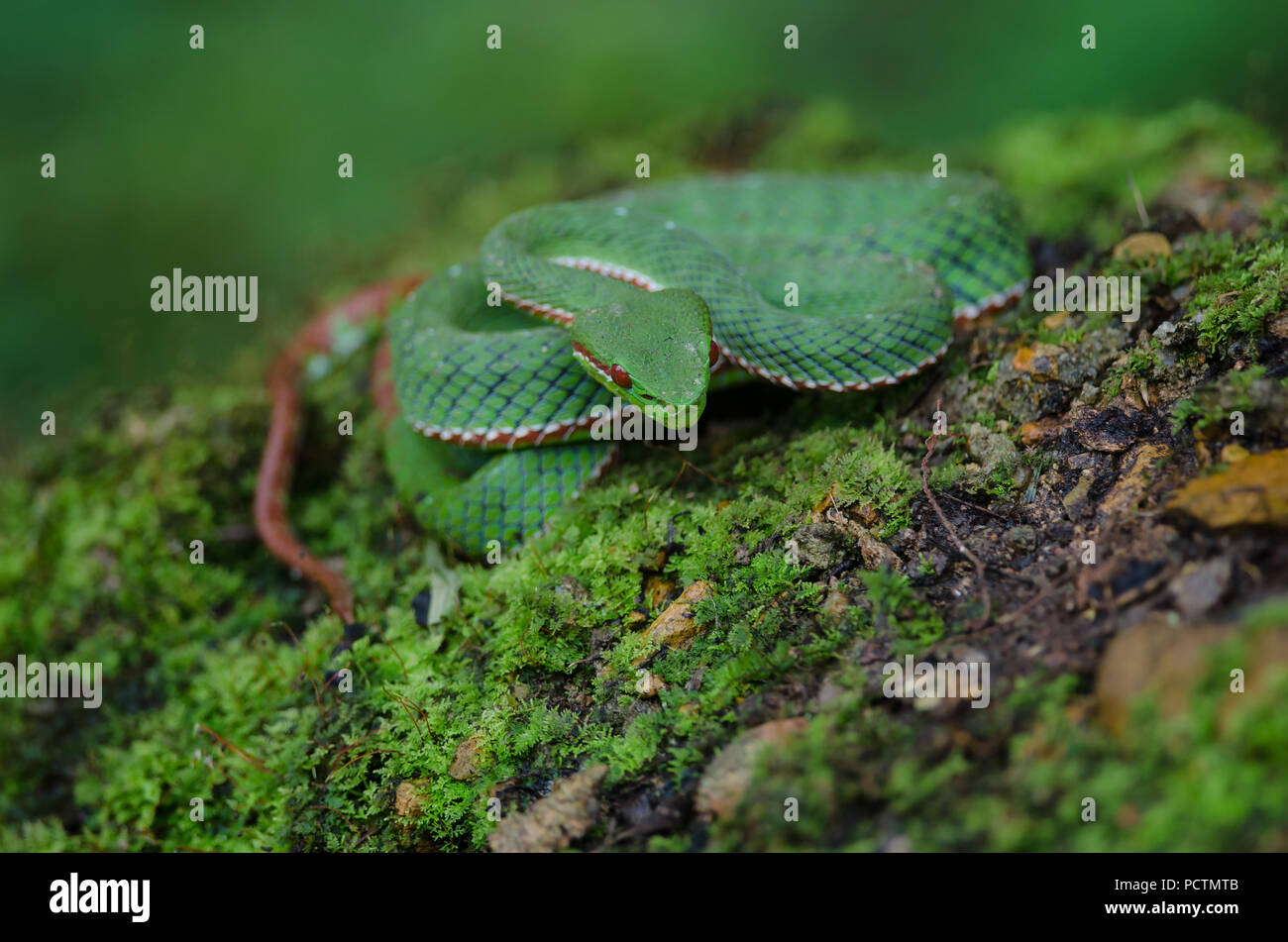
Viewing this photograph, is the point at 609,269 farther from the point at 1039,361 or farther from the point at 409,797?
the point at 409,797

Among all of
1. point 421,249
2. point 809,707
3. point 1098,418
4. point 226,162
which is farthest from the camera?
point 226,162

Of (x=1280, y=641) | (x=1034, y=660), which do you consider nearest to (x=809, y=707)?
(x=1034, y=660)

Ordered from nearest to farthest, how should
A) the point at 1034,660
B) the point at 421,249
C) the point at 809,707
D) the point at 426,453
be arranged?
the point at 1034,660 → the point at 809,707 → the point at 426,453 → the point at 421,249

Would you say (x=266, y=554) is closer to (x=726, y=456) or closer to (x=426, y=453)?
(x=426, y=453)

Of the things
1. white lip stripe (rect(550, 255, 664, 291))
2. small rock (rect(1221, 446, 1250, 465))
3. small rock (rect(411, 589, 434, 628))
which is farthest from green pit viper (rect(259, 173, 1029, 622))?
small rock (rect(1221, 446, 1250, 465))

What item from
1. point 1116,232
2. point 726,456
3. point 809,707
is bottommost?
point 809,707

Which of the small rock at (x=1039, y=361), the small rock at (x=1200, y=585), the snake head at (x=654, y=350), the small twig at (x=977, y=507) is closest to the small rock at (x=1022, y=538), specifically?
the small twig at (x=977, y=507)

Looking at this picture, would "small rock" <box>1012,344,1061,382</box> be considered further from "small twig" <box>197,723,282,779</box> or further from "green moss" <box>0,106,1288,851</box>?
"small twig" <box>197,723,282,779</box>
